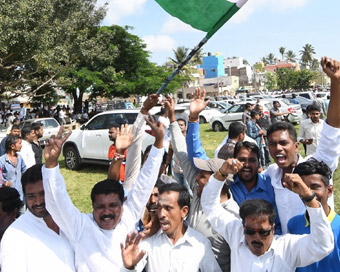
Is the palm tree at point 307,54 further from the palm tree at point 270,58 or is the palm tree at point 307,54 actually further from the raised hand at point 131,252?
the raised hand at point 131,252

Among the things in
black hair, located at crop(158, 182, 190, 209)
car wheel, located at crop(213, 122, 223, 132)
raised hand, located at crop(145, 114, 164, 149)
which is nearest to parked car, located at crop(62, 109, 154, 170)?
raised hand, located at crop(145, 114, 164, 149)

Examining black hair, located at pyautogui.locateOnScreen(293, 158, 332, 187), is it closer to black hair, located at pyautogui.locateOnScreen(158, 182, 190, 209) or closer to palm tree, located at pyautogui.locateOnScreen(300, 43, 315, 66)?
black hair, located at pyautogui.locateOnScreen(158, 182, 190, 209)

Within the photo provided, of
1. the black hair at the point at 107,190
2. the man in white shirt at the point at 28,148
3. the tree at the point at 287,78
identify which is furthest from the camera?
the tree at the point at 287,78

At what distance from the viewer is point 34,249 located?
2.06m

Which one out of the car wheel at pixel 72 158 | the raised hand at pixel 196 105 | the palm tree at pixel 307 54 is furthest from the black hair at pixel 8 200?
the palm tree at pixel 307 54

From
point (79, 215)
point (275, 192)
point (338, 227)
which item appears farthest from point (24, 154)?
point (338, 227)

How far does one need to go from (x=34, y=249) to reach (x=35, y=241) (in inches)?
2.1

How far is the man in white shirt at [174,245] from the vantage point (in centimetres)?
238

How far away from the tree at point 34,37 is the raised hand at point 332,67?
12.6 m

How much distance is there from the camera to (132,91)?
2500 centimetres

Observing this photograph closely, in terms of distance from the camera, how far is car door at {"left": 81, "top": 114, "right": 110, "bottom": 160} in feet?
29.9

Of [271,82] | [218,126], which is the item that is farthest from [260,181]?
[271,82]

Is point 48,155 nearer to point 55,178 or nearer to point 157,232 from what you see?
point 55,178

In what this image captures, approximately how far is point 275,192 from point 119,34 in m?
24.8
